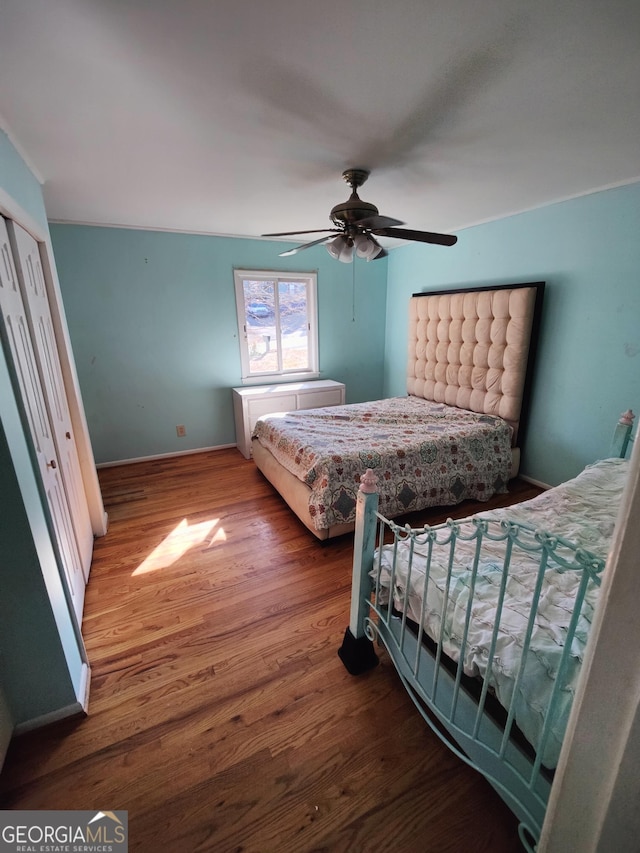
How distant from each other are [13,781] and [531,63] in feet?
9.89

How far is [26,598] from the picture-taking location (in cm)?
123

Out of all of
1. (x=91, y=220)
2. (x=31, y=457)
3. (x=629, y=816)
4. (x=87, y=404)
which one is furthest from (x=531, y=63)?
(x=87, y=404)

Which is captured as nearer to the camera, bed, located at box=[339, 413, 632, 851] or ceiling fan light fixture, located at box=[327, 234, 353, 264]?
bed, located at box=[339, 413, 632, 851]

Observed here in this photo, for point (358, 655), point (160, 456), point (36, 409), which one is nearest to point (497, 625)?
point (358, 655)

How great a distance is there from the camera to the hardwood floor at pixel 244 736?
1083 millimetres

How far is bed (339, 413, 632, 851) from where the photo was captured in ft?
2.90

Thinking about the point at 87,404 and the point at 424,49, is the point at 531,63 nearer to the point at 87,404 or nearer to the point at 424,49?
the point at 424,49

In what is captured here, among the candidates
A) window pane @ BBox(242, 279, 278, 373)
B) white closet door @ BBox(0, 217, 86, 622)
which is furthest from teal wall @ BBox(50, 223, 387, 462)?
white closet door @ BBox(0, 217, 86, 622)

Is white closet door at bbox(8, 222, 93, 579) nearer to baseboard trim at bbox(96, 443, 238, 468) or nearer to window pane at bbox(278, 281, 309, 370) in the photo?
baseboard trim at bbox(96, 443, 238, 468)

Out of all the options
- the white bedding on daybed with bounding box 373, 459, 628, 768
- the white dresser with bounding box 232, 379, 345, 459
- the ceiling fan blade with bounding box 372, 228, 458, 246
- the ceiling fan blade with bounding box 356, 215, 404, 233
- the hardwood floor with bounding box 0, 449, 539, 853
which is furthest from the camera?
the white dresser with bounding box 232, 379, 345, 459

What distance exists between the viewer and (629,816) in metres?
0.49

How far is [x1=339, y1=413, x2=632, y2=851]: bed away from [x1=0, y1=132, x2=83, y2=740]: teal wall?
3.72 ft

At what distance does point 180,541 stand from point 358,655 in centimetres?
148

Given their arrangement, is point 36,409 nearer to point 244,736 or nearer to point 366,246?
point 244,736
